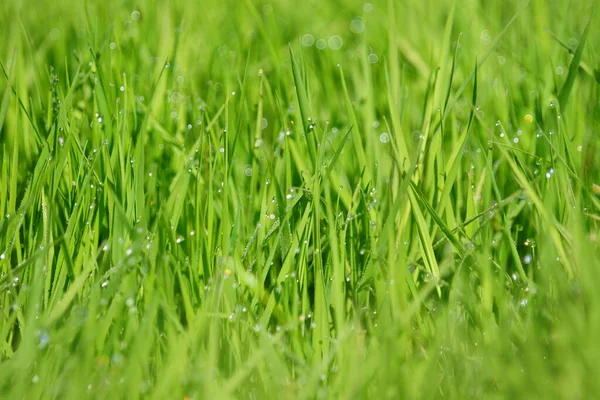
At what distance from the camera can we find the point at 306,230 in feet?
4.34

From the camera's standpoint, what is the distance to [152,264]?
1161 millimetres

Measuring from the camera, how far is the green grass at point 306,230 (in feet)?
3.37

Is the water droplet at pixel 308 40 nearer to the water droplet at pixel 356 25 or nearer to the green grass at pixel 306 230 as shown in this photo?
the green grass at pixel 306 230

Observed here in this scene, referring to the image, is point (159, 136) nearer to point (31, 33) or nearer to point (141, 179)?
point (141, 179)

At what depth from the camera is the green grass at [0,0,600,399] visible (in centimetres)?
103

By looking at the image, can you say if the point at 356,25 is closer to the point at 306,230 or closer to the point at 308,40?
the point at 308,40

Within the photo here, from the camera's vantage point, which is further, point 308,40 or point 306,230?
point 308,40

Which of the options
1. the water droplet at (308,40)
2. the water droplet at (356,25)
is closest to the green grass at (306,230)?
the water droplet at (308,40)

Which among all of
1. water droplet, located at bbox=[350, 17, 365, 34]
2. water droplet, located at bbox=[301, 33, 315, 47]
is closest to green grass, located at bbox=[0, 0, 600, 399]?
water droplet, located at bbox=[301, 33, 315, 47]

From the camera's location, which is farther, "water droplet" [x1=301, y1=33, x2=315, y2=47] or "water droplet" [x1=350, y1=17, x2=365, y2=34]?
"water droplet" [x1=350, y1=17, x2=365, y2=34]

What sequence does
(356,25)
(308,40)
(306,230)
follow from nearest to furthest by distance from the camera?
(306,230), (308,40), (356,25)

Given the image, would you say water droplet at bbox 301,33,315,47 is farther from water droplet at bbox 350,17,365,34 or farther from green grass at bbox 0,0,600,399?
water droplet at bbox 350,17,365,34

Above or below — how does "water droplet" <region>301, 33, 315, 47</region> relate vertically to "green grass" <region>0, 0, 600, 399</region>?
above

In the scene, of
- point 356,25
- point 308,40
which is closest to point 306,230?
point 308,40
